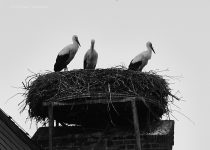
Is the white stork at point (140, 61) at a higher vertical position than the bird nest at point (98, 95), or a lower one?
higher

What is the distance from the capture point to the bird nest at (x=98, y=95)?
36.7ft

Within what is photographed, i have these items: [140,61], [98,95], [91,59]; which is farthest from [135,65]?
[98,95]

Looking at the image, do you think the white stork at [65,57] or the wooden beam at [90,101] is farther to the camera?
the white stork at [65,57]

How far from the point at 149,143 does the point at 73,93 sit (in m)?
1.54

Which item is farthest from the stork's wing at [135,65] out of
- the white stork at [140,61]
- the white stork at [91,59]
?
the white stork at [91,59]

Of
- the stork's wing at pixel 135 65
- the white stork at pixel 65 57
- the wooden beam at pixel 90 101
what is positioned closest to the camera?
the wooden beam at pixel 90 101

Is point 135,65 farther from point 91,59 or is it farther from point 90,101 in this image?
point 90,101

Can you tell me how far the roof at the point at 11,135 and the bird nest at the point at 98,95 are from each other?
102cm

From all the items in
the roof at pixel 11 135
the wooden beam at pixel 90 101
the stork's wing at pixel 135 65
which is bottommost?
the roof at pixel 11 135

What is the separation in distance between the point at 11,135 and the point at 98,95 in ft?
5.88

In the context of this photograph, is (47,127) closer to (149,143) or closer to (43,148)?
(43,148)

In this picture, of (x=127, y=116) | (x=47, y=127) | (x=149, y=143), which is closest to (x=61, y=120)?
(x=47, y=127)

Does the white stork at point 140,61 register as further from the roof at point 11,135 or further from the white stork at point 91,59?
the roof at point 11,135

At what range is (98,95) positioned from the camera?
36.4 ft
